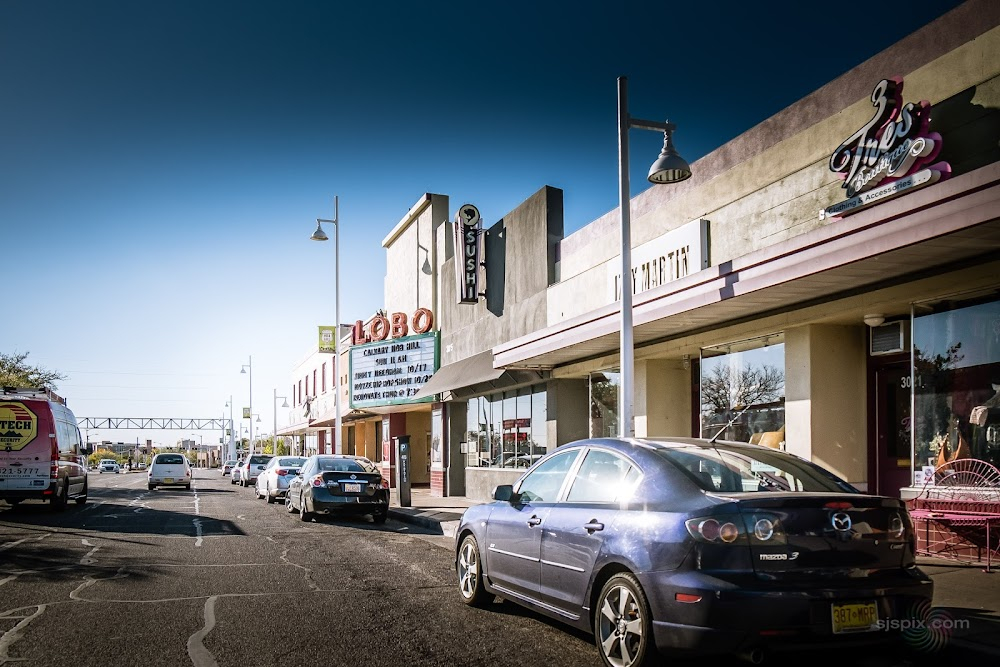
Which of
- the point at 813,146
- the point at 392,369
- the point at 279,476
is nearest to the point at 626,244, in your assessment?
the point at 813,146

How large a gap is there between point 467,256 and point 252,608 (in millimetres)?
15551

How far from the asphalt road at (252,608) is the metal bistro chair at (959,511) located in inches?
155

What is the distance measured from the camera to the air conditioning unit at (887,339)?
10.9 m

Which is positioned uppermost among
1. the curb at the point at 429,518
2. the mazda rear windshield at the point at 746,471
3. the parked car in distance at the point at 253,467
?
the mazda rear windshield at the point at 746,471

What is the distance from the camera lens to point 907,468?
35.8 ft

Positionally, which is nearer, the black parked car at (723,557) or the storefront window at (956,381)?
the black parked car at (723,557)

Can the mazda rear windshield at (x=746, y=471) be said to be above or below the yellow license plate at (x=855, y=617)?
above

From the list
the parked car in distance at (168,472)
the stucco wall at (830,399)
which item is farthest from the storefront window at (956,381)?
the parked car in distance at (168,472)

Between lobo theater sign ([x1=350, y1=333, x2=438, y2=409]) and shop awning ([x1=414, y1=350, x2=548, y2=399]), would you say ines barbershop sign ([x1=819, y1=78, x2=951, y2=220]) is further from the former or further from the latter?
lobo theater sign ([x1=350, y1=333, x2=438, y2=409])

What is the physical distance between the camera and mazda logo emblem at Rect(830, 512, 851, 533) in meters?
5.15

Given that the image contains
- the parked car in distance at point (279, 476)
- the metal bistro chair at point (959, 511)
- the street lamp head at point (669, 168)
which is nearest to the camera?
the metal bistro chair at point (959, 511)

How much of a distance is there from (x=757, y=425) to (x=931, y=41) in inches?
232

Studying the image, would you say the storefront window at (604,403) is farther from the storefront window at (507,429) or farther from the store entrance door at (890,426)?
the store entrance door at (890,426)

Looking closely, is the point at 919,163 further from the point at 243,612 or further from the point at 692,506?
the point at 243,612
